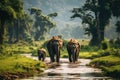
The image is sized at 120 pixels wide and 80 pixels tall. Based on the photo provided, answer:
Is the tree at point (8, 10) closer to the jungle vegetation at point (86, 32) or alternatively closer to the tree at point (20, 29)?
the jungle vegetation at point (86, 32)

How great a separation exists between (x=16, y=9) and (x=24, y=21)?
3023 inches

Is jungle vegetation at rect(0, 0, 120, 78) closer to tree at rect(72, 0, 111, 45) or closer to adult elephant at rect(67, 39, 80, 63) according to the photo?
tree at rect(72, 0, 111, 45)

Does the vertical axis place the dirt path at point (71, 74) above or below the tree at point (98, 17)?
below

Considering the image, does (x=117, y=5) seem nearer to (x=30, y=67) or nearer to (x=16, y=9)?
(x=16, y=9)

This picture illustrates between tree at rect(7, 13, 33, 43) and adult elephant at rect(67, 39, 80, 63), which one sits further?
tree at rect(7, 13, 33, 43)

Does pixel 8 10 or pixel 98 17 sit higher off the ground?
pixel 98 17

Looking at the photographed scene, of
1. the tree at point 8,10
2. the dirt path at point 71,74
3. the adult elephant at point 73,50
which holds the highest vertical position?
the tree at point 8,10

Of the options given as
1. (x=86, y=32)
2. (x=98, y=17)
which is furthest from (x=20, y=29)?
(x=98, y=17)

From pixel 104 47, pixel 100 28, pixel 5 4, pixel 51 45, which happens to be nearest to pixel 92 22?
pixel 100 28

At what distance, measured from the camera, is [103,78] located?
2517 cm

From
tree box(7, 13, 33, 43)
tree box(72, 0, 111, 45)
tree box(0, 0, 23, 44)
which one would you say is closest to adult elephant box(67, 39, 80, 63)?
tree box(0, 0, 23, 44)

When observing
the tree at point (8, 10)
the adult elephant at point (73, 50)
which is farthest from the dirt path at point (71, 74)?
the tree at point (8, 10)

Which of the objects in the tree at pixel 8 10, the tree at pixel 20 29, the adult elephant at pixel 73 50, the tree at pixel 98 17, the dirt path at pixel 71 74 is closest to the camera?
the dirt path at pixel 71 74

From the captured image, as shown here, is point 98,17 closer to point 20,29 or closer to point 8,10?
point 8,10
